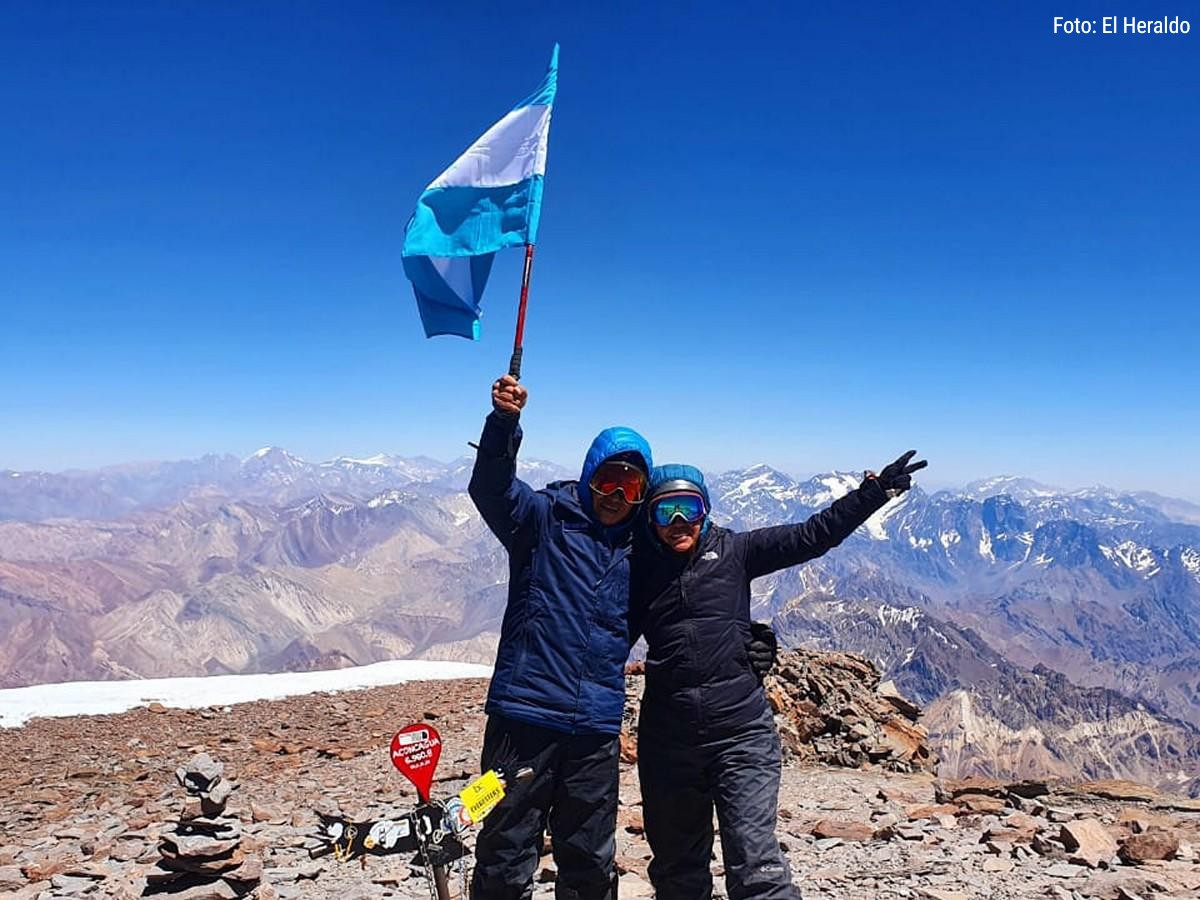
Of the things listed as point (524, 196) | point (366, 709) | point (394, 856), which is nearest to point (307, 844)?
point (394, 856)

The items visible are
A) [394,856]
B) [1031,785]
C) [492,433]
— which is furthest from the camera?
[1031,785]

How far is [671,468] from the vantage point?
5.34 metres

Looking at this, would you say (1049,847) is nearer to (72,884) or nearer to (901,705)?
(901,705)

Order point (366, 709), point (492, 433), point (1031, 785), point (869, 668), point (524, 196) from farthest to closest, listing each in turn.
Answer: point (366, 709) → point (869, 668) → point (1031, 785) → point (524, 196) → point (492, 433)

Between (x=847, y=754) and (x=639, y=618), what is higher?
(x=639, y=618)

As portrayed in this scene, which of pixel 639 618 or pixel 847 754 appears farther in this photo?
pixel 847 754

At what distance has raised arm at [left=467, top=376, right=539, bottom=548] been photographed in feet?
15.6

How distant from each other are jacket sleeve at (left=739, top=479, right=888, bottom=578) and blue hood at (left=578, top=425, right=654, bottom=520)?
103 cm

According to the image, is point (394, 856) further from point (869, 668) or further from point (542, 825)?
point (869, 668)

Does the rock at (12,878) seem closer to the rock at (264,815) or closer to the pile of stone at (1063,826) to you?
the rock at (264,815)

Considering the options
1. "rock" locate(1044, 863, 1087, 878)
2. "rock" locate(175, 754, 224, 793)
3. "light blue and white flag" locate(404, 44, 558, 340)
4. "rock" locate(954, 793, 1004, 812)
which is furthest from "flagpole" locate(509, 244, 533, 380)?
"rock" locate(954, 793, 1004, 812)

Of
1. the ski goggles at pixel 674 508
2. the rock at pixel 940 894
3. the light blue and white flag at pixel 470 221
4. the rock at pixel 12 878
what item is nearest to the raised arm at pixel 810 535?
the ski goggles at pixel 674 508

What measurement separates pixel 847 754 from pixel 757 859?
10137 millimetres

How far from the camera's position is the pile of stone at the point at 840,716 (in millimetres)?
13883
